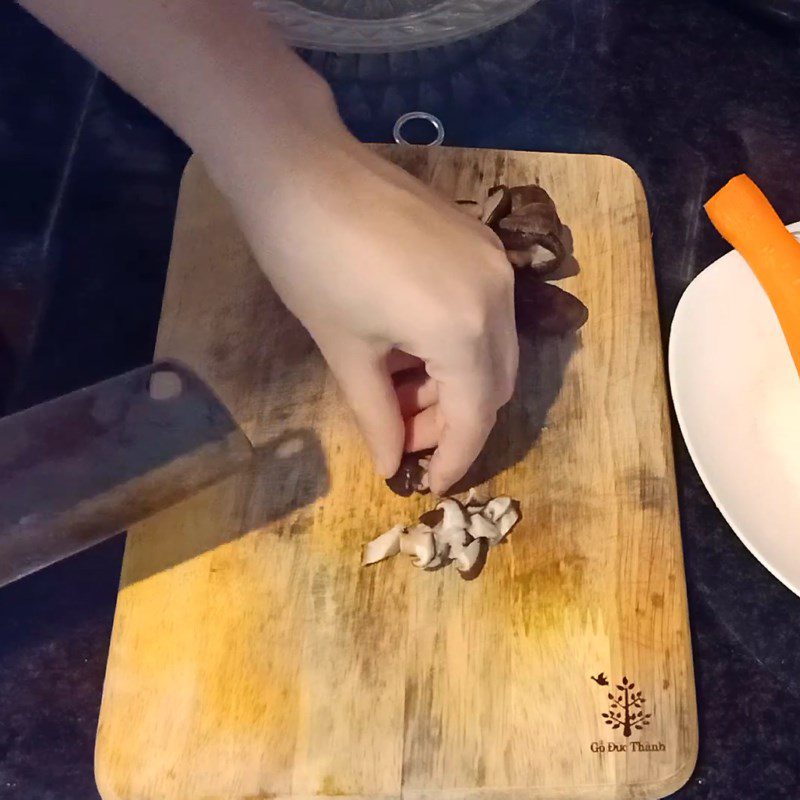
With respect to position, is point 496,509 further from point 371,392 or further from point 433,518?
point 371,392

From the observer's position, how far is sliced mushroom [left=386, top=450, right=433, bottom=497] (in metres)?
0.87

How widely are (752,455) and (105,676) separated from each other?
28.4 inches

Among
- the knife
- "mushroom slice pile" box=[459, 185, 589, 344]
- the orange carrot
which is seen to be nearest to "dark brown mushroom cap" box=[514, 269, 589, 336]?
"mushroom slice pile" box=[459, 185, 589, 344]

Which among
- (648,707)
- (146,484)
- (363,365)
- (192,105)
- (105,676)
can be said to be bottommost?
(648,707)

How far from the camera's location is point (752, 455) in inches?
35.6

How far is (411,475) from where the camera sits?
2.86 ft

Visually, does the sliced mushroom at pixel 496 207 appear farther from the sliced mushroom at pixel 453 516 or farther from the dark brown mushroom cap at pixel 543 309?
the sliced mushroom at pixel 453 516

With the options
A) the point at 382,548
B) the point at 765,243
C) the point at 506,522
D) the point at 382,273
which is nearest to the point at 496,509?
the point at 506,522

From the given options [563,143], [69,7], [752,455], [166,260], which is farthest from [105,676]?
[563,143]

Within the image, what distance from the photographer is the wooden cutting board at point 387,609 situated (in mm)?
772

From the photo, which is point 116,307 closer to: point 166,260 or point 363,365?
point 166,260

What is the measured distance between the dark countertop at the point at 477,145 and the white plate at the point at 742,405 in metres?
0.04

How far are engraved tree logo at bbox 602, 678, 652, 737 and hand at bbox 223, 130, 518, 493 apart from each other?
0.32 metres

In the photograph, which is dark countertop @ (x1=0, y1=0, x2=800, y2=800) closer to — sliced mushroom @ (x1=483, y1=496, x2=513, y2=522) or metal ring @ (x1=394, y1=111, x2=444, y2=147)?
metal ring @ (x1=394, y1=111, x2=444, y2=147)
